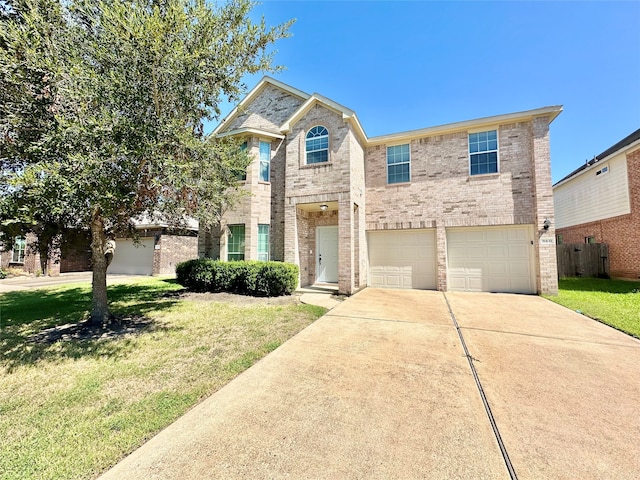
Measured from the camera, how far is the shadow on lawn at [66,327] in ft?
14.6

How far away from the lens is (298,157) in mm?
10758

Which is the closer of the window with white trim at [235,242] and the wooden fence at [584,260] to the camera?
the window with white trim at [235,242]

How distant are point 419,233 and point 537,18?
24.4 feet

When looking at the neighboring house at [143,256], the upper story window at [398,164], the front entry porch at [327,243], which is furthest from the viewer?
the neighboring house at [143,256]

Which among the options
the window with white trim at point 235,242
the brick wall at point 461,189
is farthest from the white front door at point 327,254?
the window with white trim at point 235,242

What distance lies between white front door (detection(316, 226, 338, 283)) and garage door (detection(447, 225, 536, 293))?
14.9 feet

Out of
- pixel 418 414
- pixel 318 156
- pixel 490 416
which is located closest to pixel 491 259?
pixel 318 156

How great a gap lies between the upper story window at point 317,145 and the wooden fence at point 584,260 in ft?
45.8

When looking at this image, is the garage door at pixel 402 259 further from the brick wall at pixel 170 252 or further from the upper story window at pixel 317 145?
the brick wall at pixel 170 252

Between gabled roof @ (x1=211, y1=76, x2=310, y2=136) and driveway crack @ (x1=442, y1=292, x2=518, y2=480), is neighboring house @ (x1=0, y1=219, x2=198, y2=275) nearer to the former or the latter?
gabled roof @ (x1=211, y1=76, x2=310, y2=136)

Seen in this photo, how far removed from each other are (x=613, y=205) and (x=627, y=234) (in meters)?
1.67

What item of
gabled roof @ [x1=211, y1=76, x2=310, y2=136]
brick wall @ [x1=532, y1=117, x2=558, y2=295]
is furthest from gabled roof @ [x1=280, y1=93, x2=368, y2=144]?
brick wall @ [x1=532, y1=117, x2=558, y2=295]

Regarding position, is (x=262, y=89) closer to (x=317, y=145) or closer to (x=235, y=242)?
(x=317, y=145)

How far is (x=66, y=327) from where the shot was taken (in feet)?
18.9
